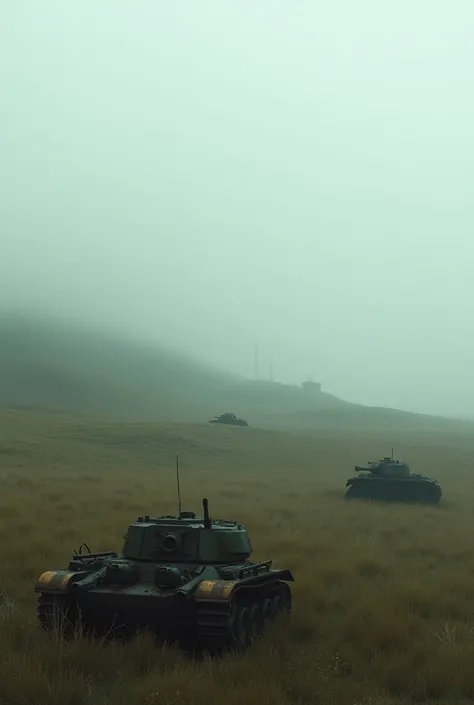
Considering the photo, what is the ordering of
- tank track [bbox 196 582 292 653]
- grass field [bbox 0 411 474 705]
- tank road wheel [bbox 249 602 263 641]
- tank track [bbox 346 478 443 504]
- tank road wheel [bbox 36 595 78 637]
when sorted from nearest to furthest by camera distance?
1. grass field [bbox 0 411 474 705]
2. tank track [bbox 196 582 292 653]
3. tank road wheel [bbox 36 595 78 637]
4. tank road wheel [bbox 249 602 263 641]
5. tank track [bbox 346 478 443 504]

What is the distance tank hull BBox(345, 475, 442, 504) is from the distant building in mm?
141480

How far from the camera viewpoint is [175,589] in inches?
381

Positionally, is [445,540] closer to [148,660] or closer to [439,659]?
[439,659]

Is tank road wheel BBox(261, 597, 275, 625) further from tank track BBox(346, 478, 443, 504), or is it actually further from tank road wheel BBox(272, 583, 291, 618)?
tank track BBox(346, 478, 443, 504)

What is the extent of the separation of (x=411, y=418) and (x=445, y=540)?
4385 inches

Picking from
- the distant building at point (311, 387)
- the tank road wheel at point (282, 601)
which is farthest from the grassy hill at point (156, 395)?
the tank road wheel at point (282, 601)

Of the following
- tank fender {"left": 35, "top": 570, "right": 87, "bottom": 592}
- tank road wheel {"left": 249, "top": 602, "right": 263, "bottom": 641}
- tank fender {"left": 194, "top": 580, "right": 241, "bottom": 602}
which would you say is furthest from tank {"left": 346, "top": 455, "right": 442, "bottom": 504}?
tank fender {"left": 194, "top": 580, "right": 241, "bottom": 602}

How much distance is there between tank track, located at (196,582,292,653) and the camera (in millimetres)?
9156

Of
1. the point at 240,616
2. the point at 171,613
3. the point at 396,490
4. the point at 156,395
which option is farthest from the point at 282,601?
the point at 156,395

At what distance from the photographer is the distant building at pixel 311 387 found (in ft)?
566

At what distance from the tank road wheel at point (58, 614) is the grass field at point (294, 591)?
0.94 ft

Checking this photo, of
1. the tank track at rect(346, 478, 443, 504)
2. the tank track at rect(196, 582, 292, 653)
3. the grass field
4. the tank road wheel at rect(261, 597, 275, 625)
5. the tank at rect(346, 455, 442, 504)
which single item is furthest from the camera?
the tank at rect(346, 455, 442, 504)

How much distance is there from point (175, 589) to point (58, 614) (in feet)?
4.97

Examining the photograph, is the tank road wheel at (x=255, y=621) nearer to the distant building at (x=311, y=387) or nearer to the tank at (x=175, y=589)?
the tank at (x=175, y=589)
